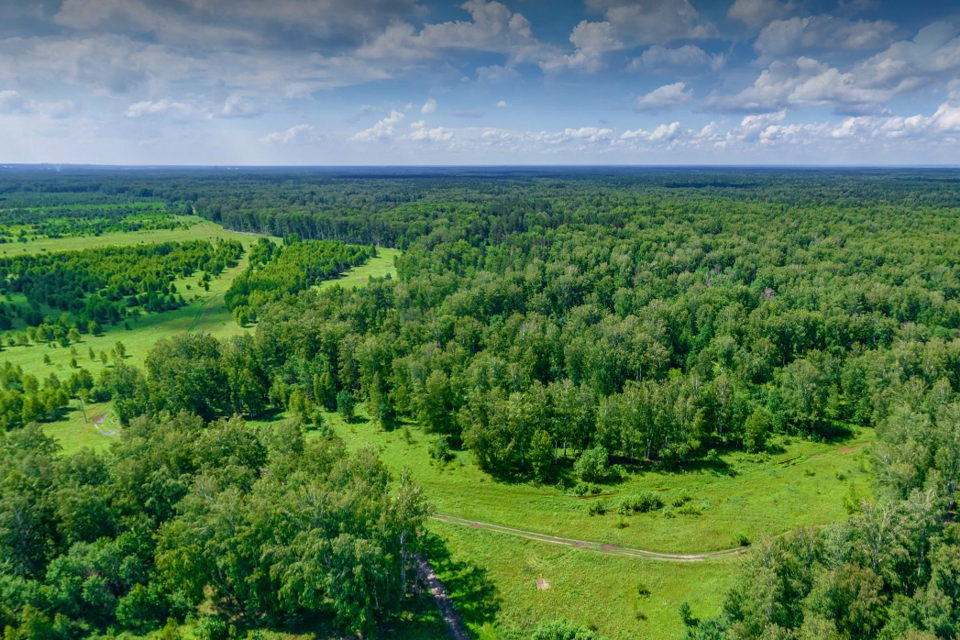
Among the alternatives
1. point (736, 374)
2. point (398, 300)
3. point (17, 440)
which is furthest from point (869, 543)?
point (398, 300)

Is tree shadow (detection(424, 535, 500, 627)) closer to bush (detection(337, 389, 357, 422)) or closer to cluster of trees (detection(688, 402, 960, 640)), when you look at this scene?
cluster of trees (detection(688, 402, 960, 640))

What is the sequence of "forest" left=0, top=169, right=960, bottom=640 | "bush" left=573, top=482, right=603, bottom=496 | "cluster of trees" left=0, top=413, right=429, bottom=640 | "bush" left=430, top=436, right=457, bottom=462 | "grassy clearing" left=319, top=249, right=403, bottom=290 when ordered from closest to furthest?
"forest" left=0, top=169, right=960, bottom=640, "cluster of trees" left=0, top=413, right=429, bottom=640, "bush" left=573, top=482, right=603, bottom=496, "bush" left=430, top=436, right=457, bottom=462, "grassy clearing" left=319, top=249, right=403, bottom=290

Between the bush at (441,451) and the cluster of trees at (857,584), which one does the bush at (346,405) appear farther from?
the cluster of trees at (857,584)

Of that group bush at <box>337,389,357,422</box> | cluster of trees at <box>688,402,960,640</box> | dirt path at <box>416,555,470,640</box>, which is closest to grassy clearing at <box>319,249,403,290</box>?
bush at <box>337,389,357,422</box>

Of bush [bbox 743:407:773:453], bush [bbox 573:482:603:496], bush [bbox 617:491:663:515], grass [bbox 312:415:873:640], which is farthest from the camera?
bush [bbox 743:407:773:453]

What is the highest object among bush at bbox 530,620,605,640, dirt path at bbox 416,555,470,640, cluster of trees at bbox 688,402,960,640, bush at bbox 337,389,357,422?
cluster of trees at bbox 688,402,960,640

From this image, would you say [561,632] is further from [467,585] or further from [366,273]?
[366,273]

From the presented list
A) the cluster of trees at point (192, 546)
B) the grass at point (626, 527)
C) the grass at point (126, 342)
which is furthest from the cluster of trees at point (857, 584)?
the grass at point (126, 342)

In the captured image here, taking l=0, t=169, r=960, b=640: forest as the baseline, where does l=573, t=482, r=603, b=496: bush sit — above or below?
below
